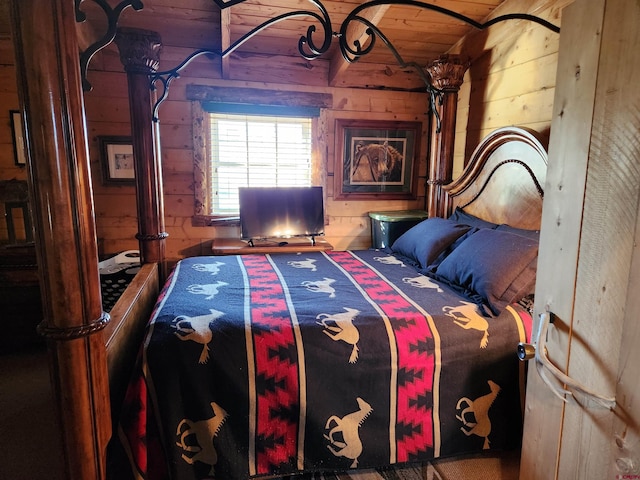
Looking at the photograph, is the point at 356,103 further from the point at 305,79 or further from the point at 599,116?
the point at 599,116

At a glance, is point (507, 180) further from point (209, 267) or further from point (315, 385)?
point (209, 267)

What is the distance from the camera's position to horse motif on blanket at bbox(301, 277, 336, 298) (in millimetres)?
2059

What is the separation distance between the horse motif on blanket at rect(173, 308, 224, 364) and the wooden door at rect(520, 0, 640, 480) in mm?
1133

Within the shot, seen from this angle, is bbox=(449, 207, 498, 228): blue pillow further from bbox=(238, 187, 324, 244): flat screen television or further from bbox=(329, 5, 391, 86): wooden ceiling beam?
bbox=(329, 5, 391, 86): wooden ceiling beam

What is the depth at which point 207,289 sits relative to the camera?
2057 mm

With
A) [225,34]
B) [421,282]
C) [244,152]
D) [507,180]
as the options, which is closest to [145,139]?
[225,34]

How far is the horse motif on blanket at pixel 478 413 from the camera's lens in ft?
5.62

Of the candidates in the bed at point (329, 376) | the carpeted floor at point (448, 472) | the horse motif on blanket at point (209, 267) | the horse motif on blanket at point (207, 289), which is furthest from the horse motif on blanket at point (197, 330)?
the horse motif on blanket at point (209, 267)

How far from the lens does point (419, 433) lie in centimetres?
168

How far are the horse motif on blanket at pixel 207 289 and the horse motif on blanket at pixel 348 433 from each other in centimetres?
82

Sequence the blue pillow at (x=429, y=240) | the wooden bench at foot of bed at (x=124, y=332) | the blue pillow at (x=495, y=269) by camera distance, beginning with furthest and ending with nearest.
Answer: the blue pillow at (x=429, y=240)
the blue pillow at (x=495, y=269)
the wooden bench at foot of bed at (x=124, y=332)

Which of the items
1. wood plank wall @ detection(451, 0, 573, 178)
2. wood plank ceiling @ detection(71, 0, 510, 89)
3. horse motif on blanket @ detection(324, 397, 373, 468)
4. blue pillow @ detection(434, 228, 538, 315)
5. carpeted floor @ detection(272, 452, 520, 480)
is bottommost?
carpeted floor @ detection(272, 452, 520, 480)

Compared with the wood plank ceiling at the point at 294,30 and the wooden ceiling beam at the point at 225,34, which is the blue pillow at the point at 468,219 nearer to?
the wood plank ceiling at the point at 294,30

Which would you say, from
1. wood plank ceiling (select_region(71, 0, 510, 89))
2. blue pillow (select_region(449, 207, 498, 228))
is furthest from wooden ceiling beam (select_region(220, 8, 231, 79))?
blue pillow (select_region(449, 207, 498, 228))
